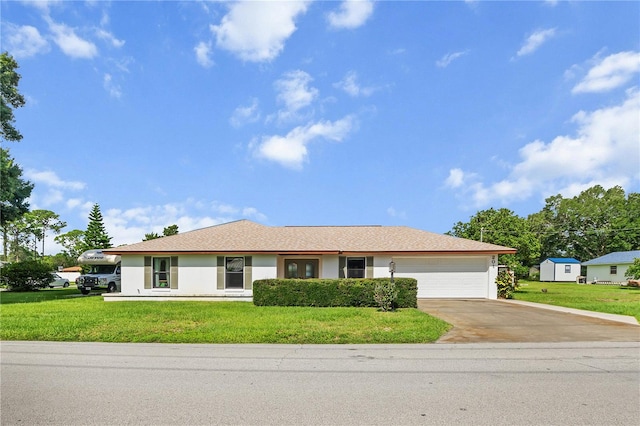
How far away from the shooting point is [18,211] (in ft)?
65.4

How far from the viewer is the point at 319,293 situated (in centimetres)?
1523

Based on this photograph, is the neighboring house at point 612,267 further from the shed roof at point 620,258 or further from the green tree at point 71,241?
the green tree at point 71,241

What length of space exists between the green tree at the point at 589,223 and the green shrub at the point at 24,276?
6489 cm

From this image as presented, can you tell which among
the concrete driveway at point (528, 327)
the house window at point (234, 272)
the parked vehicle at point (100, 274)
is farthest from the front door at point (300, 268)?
the parked vehicle at point (100, 274)

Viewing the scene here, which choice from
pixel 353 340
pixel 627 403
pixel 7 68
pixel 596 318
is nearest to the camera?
pixel 627 403

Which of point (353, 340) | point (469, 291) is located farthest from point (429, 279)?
point (353, 340)

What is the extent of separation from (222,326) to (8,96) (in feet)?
72.0

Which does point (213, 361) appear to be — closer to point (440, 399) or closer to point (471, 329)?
point (440, 399)

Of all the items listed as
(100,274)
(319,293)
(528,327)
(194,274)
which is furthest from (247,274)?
(528,327)

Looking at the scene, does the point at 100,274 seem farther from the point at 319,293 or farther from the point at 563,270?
the point at 563,270

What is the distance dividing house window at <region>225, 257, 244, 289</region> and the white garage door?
7.99 meters

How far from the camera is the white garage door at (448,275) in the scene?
19.7 m

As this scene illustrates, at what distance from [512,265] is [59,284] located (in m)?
36.9

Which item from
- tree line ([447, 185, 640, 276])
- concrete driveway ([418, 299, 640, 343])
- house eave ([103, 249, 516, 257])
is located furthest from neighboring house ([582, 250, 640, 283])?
concrete driveway ([418, 299, 640, 343])
